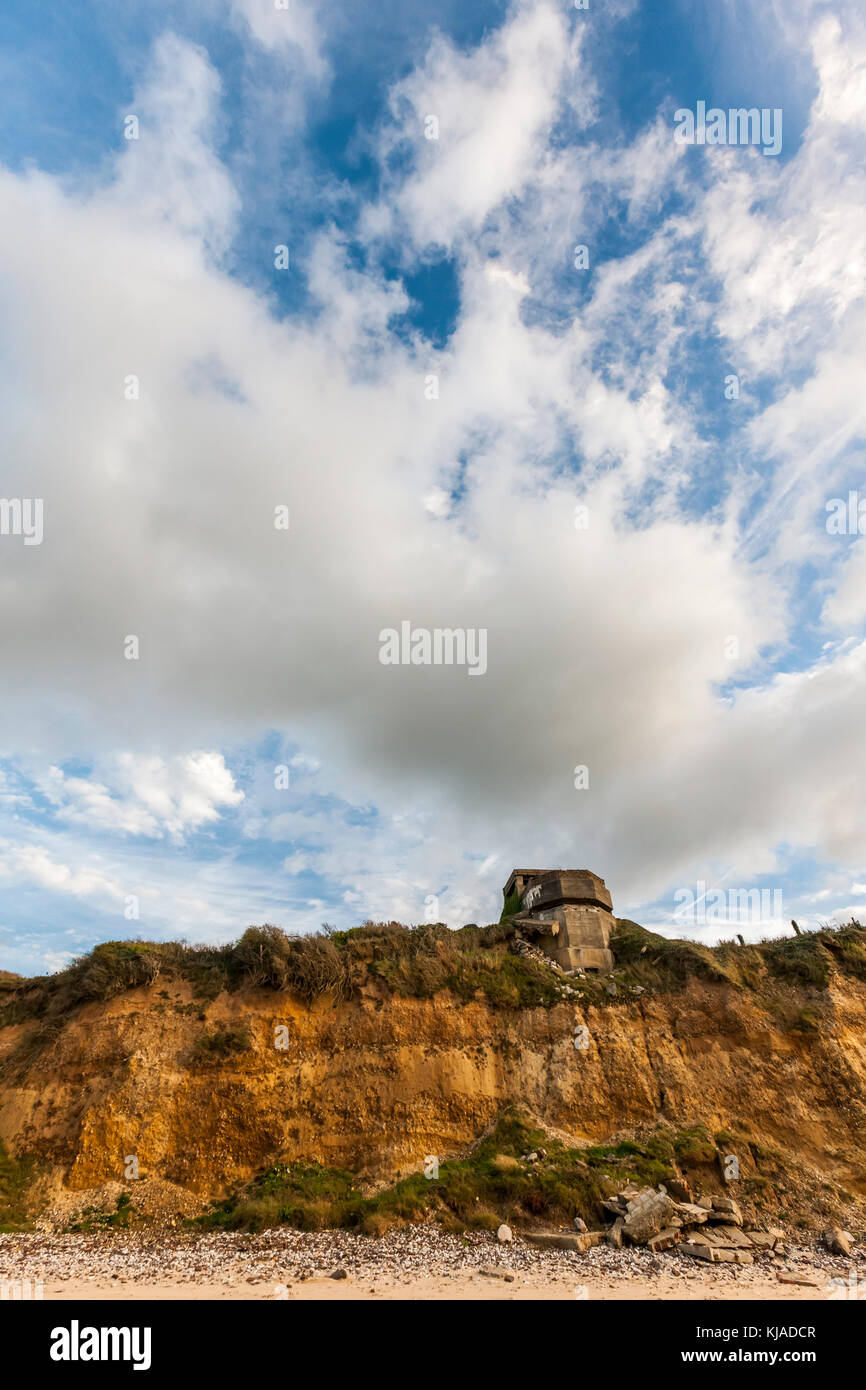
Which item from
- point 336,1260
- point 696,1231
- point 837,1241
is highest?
point 336,1260

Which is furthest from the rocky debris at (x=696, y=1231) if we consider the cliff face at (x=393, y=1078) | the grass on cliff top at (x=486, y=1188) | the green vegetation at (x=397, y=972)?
the green vegetation at (x=397, y=972)

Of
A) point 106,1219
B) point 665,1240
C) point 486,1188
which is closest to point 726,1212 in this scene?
point 665,1240

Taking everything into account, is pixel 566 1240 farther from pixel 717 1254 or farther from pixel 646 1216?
pixel 717 1254

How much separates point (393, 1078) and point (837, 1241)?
42.0 ft

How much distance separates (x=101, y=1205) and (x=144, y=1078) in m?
3.25

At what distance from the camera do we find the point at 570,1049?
21953 millimetres

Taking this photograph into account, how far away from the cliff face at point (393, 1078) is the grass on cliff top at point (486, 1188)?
104 centimetres

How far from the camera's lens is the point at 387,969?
23125mm

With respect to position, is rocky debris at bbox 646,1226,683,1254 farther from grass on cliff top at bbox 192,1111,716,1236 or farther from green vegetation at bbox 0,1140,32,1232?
green vegetation at bbox 0,1140,32,1232

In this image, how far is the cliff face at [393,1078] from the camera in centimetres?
1877

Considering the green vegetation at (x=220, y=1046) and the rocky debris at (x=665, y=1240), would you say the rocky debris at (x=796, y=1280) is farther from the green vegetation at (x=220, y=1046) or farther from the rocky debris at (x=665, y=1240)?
the green vegetation at (x=220, y=1046)

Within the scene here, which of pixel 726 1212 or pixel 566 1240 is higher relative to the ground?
pixel 566 1240
